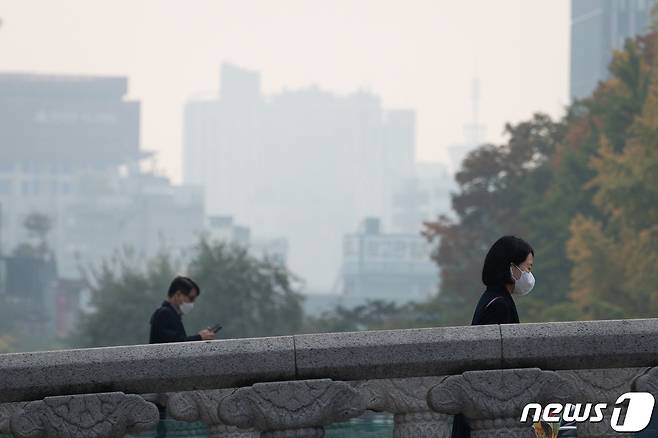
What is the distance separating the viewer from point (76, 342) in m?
62.6

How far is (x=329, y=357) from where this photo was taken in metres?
6.41

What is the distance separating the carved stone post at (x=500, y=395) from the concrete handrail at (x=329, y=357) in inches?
2.3

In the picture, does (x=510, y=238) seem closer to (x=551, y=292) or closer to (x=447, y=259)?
(x=551, y=292)

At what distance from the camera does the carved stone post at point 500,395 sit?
6.46m

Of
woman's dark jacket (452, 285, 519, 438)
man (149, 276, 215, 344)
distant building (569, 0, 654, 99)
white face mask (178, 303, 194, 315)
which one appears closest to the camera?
woman's dark jacket (452, 285, 519, 438)

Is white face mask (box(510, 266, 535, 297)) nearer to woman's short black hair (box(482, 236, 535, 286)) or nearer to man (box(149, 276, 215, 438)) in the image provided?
woman's short black hair (box(482, 236, 535, 286))

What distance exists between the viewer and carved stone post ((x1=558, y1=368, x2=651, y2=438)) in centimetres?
652

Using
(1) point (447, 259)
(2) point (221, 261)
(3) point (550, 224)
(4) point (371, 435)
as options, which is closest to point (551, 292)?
(3) point (550, 224)

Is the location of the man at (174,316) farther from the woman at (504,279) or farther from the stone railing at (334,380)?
the stone railing at (334,380)

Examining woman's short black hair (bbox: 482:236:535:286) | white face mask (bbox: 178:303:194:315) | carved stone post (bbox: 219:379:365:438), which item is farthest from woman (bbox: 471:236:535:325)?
white face mask (bbox: 178:303:194:315)

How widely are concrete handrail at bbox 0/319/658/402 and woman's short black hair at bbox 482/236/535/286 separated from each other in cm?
65

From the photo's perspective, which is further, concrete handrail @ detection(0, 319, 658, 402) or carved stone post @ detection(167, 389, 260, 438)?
carved stone post @ detection(167, 389, 260, 438)

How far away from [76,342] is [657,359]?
57.3 metres

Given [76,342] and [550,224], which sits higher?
[550,224]
